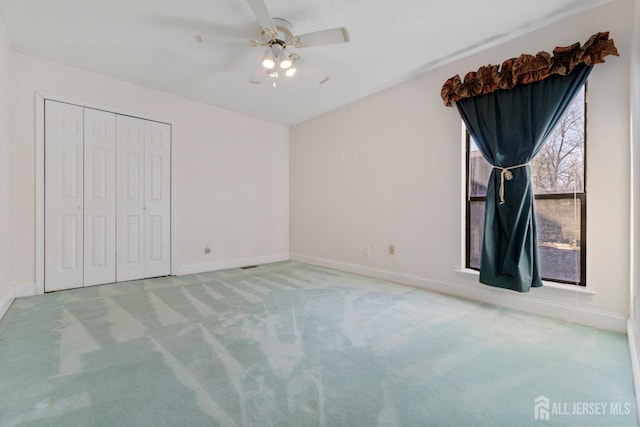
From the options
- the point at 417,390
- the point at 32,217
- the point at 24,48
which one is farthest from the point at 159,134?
the point at 417,390

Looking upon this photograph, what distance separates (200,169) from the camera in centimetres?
420

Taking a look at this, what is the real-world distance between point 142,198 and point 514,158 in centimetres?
428

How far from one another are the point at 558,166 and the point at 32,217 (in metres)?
5.18

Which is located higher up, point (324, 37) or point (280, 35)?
point (280, 35)

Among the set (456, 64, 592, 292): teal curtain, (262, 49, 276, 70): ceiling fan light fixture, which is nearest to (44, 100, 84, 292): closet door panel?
(262, 49, 276, 70): ceiling fan light fixture

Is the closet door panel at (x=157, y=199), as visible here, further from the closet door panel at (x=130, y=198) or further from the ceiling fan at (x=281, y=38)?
the ceiling fan at (x=281, y=38)

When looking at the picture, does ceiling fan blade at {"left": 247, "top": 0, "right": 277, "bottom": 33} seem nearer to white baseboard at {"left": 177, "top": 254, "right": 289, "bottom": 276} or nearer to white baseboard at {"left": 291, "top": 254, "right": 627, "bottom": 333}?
white baseboard at {"left": 291, "top": 254, "right": 627, "bottom": 333}

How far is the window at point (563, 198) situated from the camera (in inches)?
90.7

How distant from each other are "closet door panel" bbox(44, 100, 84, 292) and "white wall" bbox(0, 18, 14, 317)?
1.03 ft

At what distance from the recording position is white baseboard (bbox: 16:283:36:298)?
2.90 metres

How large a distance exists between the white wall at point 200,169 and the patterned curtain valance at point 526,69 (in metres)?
3.07

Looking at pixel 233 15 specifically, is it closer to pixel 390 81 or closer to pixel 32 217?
pixel 390 81

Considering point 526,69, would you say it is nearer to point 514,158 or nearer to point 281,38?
point 514,158

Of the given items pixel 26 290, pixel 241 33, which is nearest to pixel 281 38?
pixel 241 33
